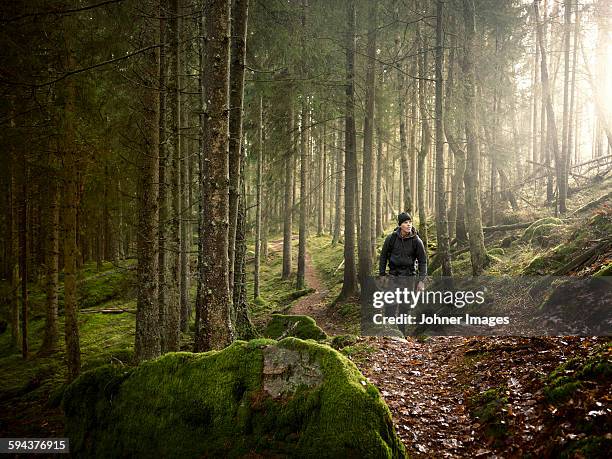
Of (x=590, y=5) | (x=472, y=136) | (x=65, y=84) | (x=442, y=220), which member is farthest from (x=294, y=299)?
(x=590, y=5)

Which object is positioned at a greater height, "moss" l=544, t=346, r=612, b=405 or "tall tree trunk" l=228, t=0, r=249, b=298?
"tall tree trunk" l=228, t=0, r=249, b=298

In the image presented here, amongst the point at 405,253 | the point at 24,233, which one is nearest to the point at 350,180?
the point at 405,253

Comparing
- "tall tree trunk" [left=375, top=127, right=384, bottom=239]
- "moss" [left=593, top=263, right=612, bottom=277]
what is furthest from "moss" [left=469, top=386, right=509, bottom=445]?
"tall tree trunk" [left=375, top=127, right=384, bottom=239]

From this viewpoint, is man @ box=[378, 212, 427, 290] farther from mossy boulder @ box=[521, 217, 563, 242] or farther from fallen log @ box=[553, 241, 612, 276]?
mossy boulder @ box=[521, 217, 563, 242]

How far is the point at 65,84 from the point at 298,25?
6157 mm

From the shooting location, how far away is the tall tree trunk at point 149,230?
7695 mm

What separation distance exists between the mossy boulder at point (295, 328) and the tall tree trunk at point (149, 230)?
8.41 feet

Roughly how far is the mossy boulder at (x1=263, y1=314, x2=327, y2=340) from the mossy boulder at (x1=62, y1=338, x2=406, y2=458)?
3907 millimetres

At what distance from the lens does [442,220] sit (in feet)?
34.0

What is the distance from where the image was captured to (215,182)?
5391mm

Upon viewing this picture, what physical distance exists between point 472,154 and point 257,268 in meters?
10.1

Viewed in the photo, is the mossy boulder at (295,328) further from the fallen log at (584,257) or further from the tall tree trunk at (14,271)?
the tall tree trunk at (14,271)

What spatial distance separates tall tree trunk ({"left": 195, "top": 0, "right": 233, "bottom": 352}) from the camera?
17.6 ft

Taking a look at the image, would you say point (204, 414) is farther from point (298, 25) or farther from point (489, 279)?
point (298, 25)
